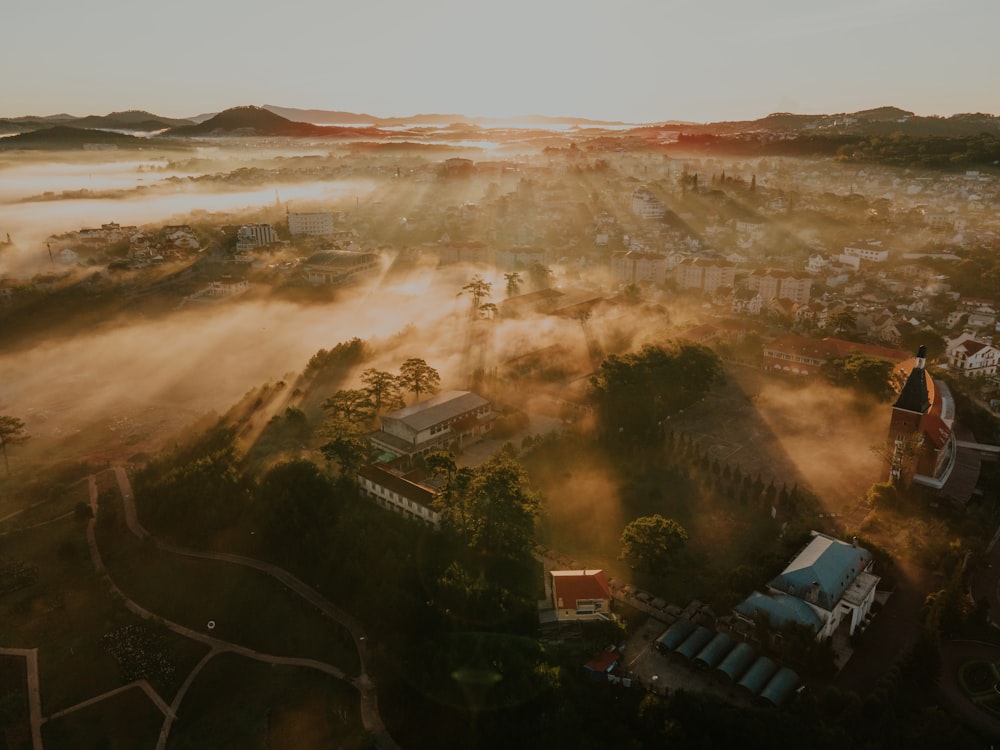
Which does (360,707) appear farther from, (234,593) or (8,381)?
(8,381)

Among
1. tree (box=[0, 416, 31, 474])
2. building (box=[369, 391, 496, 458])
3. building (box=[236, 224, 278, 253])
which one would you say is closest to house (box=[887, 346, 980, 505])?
building (box=[369, 391, 496, 458])

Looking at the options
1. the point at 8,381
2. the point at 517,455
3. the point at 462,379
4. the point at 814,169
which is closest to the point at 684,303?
the point at 462,379

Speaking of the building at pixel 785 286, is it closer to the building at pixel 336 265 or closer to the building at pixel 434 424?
the building at pixel 434 424

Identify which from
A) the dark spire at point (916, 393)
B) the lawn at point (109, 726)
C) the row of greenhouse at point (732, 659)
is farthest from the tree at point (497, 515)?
the dark spire at point (916, 393)

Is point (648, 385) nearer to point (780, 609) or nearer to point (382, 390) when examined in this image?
point (382, 390)

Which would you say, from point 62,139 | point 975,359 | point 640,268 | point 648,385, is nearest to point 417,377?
point 648,385
